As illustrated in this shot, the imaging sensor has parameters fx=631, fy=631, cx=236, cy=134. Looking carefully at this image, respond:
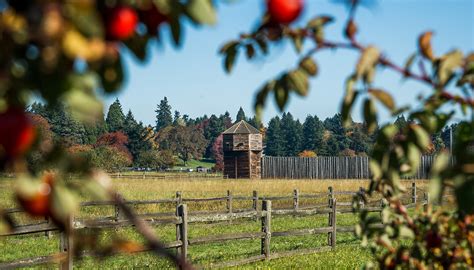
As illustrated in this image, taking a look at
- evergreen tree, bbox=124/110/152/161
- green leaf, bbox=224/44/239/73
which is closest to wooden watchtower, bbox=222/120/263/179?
evergreen tree, bbox=124/110/152/161

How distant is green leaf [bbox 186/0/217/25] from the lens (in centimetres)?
89

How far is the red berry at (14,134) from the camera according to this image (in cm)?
73

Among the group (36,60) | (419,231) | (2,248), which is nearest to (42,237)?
(2,248)

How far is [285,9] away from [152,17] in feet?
0.66

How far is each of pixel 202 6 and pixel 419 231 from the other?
1436 millimetres

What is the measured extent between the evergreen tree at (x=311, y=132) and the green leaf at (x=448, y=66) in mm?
115414

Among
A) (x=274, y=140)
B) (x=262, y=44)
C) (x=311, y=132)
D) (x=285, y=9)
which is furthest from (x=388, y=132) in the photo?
(x=311, y=132)

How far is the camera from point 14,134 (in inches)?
28.9

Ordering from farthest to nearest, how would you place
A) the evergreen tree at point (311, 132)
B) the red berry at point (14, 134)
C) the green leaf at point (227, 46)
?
the evergreen tree at point (311, 132) < the green leaf at point (227, 46) < the red berry at point (14, 134)

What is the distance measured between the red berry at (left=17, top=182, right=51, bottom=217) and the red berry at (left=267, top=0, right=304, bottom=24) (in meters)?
0.43

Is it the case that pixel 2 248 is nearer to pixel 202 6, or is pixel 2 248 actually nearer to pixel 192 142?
pixel 202 6

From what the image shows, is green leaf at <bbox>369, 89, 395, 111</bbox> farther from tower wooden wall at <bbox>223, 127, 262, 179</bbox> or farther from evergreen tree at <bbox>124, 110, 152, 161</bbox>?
evergreen tree at <bbox>124, 110, 152, 161</bbox>

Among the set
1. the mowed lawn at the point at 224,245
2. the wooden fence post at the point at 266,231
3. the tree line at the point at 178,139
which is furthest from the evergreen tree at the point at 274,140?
the wooden fence post at the point at 266,231

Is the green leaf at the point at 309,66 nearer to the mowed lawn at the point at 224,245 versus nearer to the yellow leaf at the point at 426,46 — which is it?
the yellow leaf at the point at 426,46
